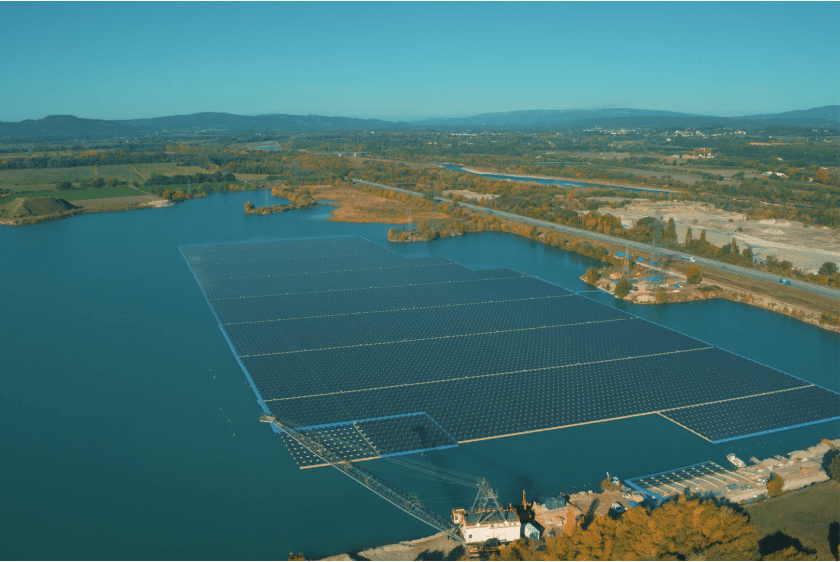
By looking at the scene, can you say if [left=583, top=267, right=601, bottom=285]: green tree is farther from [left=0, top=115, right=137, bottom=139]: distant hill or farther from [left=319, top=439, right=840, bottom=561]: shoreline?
[left=0, top=115, right=137, bottom=139]: distant hill

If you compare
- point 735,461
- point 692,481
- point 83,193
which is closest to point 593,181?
point 83,193

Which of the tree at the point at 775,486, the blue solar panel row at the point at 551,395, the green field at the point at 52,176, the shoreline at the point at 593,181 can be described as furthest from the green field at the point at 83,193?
the tree at the point at 775,486

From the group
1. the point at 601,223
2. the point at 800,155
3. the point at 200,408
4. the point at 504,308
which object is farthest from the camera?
the point at 800,155

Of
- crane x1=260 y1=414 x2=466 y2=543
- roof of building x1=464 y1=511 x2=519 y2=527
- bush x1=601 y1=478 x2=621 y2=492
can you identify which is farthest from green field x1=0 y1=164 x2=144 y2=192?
bush x1=601 y1=478 x2=621 y2=492

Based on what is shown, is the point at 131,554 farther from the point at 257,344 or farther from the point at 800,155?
the point at 800,155

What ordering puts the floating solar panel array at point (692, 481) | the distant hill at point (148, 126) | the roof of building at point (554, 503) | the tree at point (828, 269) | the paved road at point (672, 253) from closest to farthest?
the roof of building at point (554, 503) → the floating solar panel array at point (692, 481) → the paved road at point (672, 253) → the tree at point (828, 269) → the distant hill at point (148, 126)

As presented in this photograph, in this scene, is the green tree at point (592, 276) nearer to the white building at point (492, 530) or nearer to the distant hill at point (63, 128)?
the white building at point (492, 530)

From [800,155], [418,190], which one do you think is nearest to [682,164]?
[800,155]
